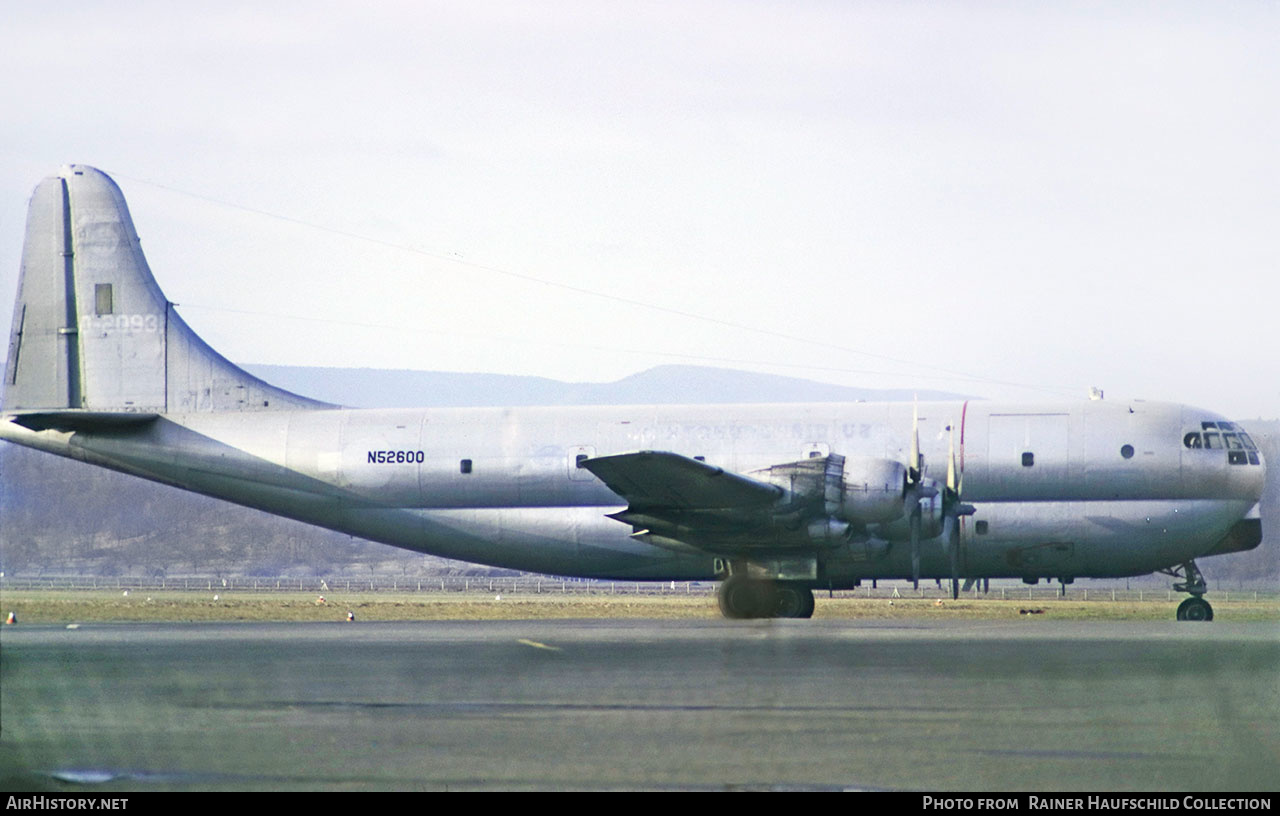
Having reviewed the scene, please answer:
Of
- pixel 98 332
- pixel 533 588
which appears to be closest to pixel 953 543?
pixel 98 332

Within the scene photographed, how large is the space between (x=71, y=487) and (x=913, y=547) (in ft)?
69.8

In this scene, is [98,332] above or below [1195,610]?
above

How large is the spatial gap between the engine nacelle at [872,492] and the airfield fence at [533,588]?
19.0 metres

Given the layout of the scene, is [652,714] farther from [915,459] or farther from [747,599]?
[747,599]

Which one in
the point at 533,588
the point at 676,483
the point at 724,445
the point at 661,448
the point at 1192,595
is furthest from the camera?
the point at 533,588

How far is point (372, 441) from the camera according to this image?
31203 mm

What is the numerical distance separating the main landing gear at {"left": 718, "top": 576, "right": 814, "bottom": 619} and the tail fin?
12.0 metres

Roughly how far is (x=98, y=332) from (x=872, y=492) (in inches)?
807

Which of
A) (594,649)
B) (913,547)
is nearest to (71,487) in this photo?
(594,649)

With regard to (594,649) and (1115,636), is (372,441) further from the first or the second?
(1115,636)

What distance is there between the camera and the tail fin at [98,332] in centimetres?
3253

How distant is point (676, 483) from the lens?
2670 centimetres

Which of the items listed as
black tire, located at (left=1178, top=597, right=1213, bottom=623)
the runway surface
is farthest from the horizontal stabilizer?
black tire, located at (left=1178, top=597, right=1213, bottom=623)
